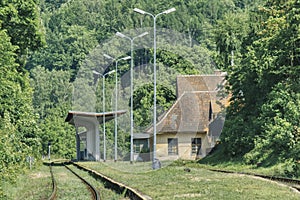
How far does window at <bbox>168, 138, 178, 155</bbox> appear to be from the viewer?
51000 millimetres

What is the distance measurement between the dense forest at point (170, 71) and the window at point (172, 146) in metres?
3.11

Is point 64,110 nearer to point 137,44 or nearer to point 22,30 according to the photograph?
point 137,44

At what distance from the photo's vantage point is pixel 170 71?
5356cm

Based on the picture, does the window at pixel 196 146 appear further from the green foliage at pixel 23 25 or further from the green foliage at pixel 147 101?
the green foliage at pixel 23 25

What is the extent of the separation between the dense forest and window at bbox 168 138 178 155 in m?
3.11

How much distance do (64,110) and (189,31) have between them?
29.6m

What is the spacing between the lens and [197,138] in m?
51.9

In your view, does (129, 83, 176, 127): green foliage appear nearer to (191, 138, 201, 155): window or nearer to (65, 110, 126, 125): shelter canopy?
(65, 110, 126, 125): shelter canopy

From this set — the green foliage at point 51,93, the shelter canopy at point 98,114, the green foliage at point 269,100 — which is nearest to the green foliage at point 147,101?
the shelter canopy at point 98,114

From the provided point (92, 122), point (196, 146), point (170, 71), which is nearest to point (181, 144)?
point (196, 146)

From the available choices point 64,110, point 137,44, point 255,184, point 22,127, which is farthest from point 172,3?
point 255,184

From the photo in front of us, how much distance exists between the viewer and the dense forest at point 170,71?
28344mm

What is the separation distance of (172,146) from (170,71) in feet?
23.4

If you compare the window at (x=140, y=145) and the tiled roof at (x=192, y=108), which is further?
the window at (x=140, y=145)
